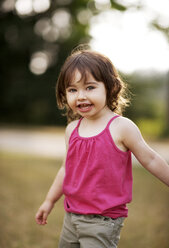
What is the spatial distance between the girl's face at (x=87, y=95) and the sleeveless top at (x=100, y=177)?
0.14 meters

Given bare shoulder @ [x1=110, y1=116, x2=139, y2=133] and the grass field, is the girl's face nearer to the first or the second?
bare shoulder @ [x1=110, y1=116, x2=139, y2=133]

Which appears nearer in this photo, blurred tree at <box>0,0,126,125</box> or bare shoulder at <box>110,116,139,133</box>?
bare shoulder at <box>110,116,139,133</box>

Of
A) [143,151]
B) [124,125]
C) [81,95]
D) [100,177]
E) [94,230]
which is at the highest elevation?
[81,95]

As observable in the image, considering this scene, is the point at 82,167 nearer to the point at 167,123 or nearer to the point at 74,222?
the point at 74,222

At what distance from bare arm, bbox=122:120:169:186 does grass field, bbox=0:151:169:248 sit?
4.86ft

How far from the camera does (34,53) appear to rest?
57.0ft

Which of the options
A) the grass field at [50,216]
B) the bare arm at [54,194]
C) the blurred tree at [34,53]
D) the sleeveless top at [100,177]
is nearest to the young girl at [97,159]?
the sleeveless top at [100,177]

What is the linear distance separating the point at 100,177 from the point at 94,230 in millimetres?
276

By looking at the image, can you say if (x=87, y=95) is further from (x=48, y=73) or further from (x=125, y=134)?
(x=48, y=73)

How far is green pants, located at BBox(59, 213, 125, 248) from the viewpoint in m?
1.75

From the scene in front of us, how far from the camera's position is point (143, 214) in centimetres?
402

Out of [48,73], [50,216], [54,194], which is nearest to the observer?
[54,194]

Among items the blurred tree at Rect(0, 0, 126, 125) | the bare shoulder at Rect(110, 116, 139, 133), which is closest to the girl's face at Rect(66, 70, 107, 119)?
the bare shoulder at Rect(110, 116, 139, 133)

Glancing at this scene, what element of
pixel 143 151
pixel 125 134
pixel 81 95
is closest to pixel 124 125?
pixel 125 134
